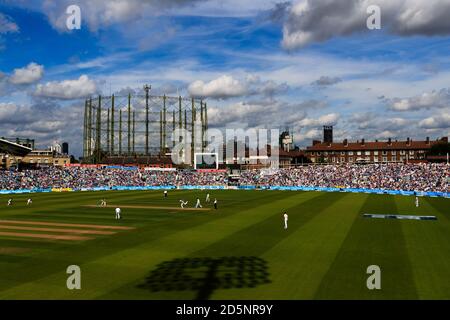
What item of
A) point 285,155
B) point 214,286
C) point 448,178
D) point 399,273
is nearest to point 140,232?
point 214,286

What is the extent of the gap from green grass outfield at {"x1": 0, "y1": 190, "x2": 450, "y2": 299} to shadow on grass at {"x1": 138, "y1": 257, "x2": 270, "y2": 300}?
39 millimetres

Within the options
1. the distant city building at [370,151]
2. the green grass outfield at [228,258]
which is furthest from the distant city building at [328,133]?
the green grass outfield at [228,258]

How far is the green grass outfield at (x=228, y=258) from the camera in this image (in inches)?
570

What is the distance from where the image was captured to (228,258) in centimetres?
1941

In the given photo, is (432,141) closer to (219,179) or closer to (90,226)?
(219,179)

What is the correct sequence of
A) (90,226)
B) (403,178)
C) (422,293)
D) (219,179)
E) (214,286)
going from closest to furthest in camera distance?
1. (422,293)
2. (214,286)
3. (90,226)
4. (403,178)
5. (219,179)

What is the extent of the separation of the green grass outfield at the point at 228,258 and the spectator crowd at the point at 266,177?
1430 inches

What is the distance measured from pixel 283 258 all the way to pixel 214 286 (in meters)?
5.41

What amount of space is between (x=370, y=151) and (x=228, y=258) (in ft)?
443

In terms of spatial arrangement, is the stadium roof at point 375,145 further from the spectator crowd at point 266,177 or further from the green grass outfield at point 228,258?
the green grass outfield at point 228,258

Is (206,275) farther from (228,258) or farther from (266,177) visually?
(266,177)

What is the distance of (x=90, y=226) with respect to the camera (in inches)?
1165

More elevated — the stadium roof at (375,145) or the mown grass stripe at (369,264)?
the stadium roof at (375,145)

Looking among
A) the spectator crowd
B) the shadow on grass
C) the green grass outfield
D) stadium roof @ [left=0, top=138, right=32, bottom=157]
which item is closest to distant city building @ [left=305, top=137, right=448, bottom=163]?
the spectator crowd
